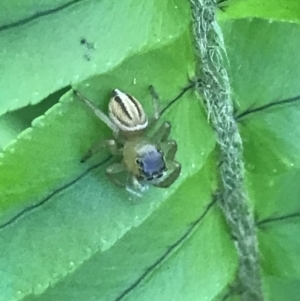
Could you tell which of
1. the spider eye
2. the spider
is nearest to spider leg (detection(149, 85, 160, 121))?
the spider

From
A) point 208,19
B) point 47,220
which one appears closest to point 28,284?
point 47,220

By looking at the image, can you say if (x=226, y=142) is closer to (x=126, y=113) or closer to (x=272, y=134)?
(x=272, y=134)

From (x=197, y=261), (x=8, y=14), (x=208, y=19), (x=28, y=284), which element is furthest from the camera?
(x=197, y=261)

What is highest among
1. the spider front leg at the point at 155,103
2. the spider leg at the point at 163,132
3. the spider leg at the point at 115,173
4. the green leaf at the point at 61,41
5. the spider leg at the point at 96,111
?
the green leaf at the point at 61,41

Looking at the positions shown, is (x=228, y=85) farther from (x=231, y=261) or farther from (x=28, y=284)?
(x=28, y=284)

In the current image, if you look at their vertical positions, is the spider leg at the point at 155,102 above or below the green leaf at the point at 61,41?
below

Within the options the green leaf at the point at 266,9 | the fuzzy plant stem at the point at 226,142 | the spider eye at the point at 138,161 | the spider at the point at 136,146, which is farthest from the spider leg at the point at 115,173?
the green leaf at the point at 266,9

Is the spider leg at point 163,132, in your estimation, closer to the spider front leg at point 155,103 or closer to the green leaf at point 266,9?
the spider front leg at point 155,103
